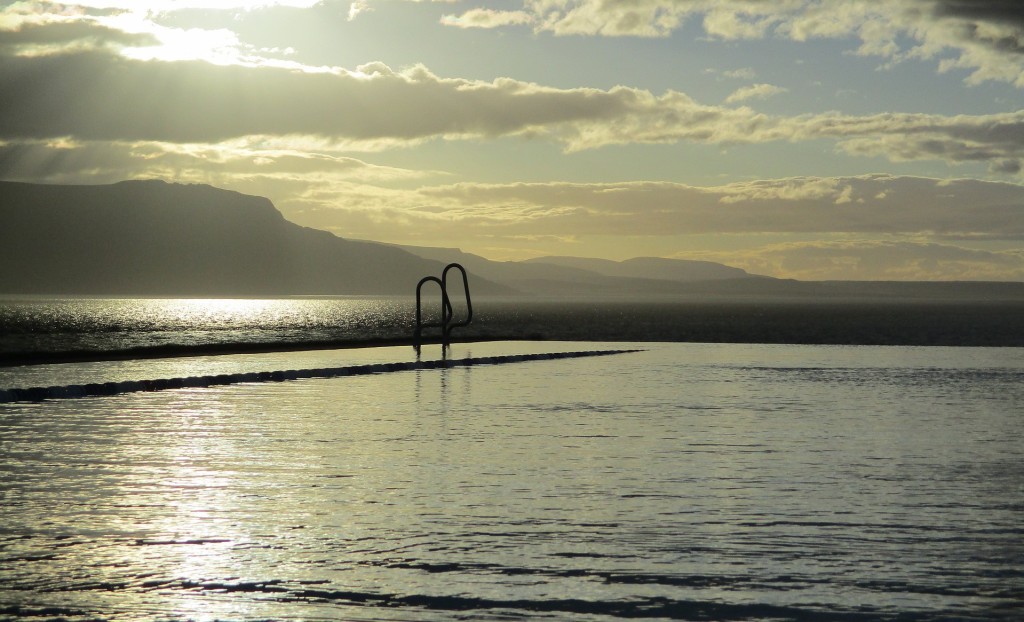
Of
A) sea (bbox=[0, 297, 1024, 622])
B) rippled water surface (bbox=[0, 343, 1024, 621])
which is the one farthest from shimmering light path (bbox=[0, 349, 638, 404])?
rippled water surface (bbox=[0, 343, 1024, 621])

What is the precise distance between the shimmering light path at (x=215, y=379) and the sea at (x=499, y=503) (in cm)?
10

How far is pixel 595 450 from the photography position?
15.3m

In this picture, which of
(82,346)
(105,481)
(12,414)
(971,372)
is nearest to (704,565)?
(105,481)

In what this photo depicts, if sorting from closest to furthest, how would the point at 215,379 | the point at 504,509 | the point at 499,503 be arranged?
1. the point at 504,509
2. the point at 499,503
3. the point at 215,379

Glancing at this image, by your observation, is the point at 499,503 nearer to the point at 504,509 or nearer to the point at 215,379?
the point at 504,509

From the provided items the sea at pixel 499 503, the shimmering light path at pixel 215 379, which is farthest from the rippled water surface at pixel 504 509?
the shimmering light path at pixel 215 379

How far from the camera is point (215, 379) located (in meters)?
26.2

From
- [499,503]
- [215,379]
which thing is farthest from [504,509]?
[215,379]

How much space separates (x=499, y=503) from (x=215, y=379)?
16.5 meters

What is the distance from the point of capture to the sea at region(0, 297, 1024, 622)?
24.1 ft

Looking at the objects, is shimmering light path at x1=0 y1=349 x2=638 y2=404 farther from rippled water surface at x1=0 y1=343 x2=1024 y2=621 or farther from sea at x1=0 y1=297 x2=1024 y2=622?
rippled water surface at x1=0 y1=343 x2=1024 y2=621

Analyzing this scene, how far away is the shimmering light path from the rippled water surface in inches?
45.5

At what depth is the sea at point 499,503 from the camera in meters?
7.34

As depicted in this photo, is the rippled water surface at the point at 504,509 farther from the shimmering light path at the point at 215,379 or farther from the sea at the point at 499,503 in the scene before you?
the shimmering light path at the point at 215,379
